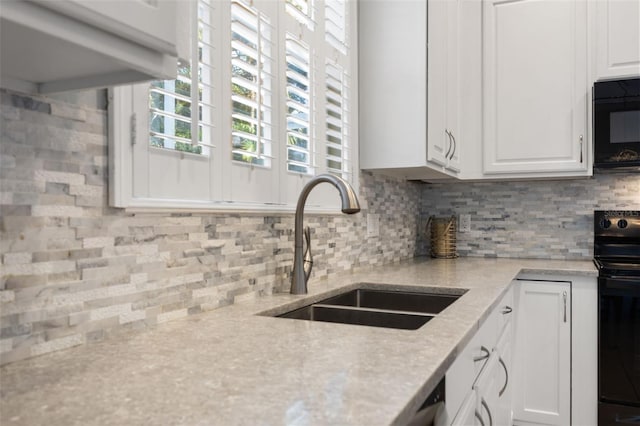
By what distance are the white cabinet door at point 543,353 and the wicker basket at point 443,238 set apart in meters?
0.63

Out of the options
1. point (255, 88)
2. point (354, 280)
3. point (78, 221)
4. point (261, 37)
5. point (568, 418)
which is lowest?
point (568, 418)

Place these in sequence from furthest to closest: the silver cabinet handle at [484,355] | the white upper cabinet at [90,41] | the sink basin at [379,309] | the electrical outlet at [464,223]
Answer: the electrical outlet at [464,223] < the sink basin at [379,309] < the silver cabinet handle at [484,355] < the white upper cabinet at [90,41]

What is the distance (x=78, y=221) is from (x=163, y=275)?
27 centimetres

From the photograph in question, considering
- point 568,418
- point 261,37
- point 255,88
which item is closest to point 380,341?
point 255,88

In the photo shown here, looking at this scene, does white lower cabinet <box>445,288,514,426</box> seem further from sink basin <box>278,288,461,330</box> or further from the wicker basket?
the wicker basket

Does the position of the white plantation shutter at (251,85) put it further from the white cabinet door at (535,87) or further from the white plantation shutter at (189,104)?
the white cabinet door at (535,87)

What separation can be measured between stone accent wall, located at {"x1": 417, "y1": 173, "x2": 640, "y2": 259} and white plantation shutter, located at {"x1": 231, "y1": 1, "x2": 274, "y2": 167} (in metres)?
1.96

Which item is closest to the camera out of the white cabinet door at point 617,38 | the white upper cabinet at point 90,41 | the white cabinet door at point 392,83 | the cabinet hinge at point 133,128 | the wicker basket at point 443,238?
the white upper cabinet at point 90,41

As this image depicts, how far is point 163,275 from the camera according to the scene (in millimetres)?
1190

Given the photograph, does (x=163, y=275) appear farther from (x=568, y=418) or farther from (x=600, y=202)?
(x=600, y=202)

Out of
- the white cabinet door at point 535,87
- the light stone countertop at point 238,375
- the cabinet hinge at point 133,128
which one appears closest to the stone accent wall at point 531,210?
the white cabinet door at point 535,87

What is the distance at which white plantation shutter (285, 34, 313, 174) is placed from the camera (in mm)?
1736

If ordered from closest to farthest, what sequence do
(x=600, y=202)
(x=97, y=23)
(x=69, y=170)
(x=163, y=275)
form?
(x=97, y=23) → (x=69, y=170) → (x=163, y=275) → (x=600, y=202)

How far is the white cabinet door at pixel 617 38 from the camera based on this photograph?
258 cm
